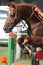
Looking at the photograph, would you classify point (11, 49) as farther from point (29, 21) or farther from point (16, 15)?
point (29, 21)

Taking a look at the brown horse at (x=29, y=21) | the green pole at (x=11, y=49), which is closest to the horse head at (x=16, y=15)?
the brown horse at (x=29, y=21)

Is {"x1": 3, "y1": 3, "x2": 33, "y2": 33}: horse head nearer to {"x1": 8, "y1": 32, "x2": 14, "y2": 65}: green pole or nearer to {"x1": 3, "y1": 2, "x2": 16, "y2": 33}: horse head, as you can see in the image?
{"x1": 3, "y1": 2, "x2": 16, "y2": 33}: horse head

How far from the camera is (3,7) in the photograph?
15.5 m

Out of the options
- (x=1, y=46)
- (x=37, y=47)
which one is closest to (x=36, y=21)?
(x=37, y=47)

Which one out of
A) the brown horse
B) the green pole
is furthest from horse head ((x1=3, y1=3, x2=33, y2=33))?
the green pole

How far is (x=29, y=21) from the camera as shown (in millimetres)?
9305

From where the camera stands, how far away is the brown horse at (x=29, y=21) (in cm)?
892

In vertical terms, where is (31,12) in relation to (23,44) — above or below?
above

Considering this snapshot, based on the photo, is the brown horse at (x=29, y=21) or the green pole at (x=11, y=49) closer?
the green pole at (x=11, y=49)

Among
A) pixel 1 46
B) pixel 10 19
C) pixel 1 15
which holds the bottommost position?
pixel 1 46

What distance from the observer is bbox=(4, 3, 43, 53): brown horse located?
8919mm

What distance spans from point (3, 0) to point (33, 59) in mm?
10132

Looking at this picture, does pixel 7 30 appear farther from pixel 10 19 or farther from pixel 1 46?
pixel 1 46

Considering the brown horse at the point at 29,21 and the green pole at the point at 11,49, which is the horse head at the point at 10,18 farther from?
the green pole at the point at 11,49
